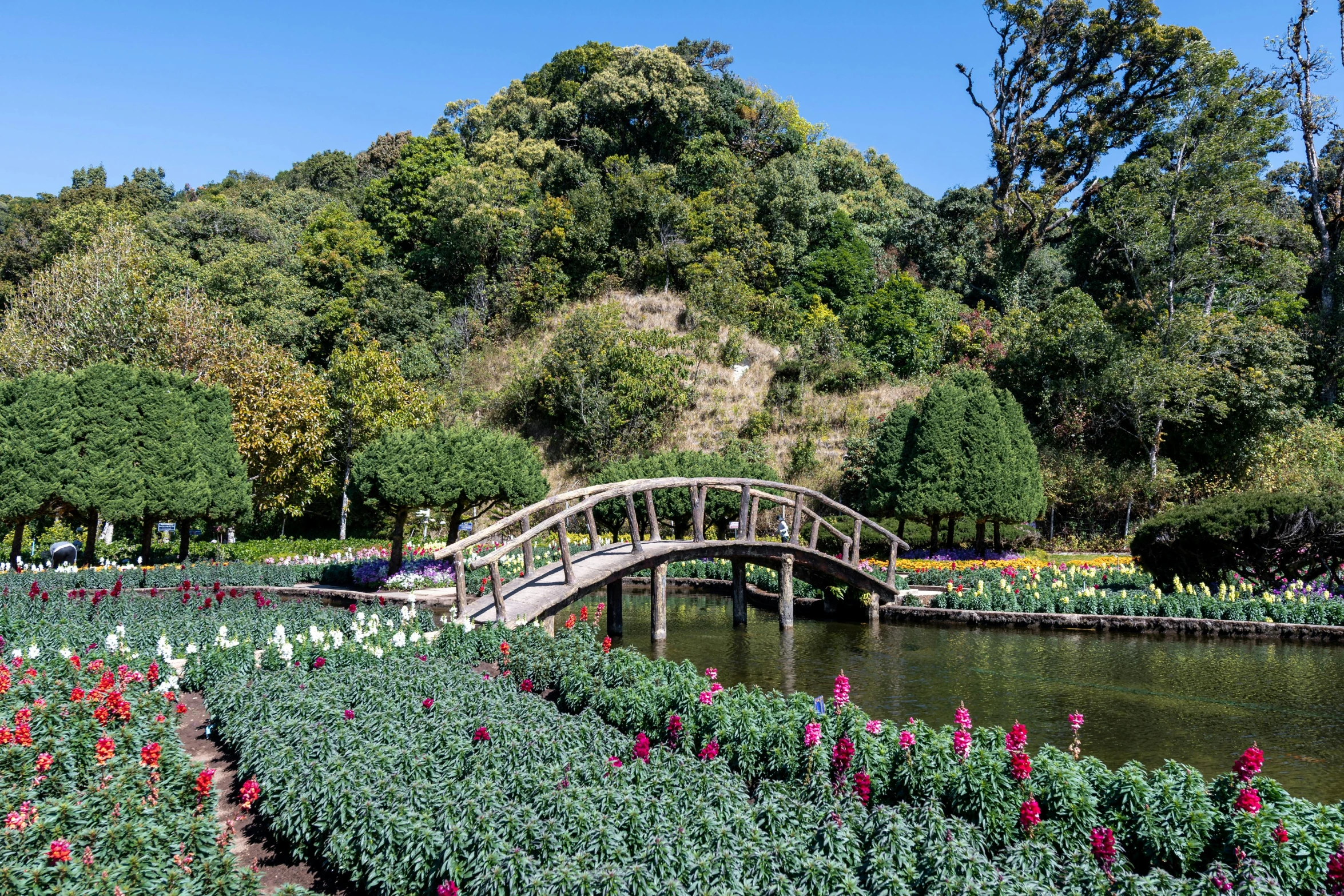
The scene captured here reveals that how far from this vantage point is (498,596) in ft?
36.6

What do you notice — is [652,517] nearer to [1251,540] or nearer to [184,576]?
[1251,540]

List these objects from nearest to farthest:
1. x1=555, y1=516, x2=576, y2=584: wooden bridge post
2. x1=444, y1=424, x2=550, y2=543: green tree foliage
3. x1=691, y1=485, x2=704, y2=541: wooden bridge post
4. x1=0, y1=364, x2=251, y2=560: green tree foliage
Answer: x1=555, y1=516, x2=576, y2=584: wooden bridge post, x1=691, y1=485, x2=704, y2=541: wooden bridge post, x1=444, y1=424, x2=550, y2=543: green tree foliage, x1=0, y1=364, x2=251, y2=560: green tree foliage

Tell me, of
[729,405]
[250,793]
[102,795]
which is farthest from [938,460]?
[102,795]

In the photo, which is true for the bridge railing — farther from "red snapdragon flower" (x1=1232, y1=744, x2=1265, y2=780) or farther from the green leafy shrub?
"red snapdragon flower" (x1=1232, y1=744, x2=1265, y2=780)

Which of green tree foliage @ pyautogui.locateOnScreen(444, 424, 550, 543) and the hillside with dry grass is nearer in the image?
green tree foliage @ pyautogui.locateOnScreen(444, 424, 550, 543)

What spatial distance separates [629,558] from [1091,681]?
6834 millimetres

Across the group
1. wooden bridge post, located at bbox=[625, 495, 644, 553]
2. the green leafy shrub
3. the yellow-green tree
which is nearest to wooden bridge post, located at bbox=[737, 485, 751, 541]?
wooden bridge post, located at bbox=[625, 495, 644, 553]

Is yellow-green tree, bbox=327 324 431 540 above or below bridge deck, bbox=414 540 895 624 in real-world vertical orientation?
above

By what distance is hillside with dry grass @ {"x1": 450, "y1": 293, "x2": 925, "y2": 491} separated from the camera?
1319 inches

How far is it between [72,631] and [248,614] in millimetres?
1945

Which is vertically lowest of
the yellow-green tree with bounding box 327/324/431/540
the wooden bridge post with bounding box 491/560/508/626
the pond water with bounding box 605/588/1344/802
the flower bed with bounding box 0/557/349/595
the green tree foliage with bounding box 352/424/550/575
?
the pond water with bounding box 605/588/1344/802

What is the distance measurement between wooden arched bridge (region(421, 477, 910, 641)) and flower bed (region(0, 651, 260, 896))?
3802mm

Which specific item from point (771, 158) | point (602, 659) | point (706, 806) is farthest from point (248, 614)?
point (771, 158)

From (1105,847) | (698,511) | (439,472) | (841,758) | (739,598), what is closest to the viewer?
(1105,847)
